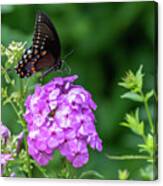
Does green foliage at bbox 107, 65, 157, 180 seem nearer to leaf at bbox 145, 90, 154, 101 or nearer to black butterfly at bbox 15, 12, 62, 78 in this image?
leaf at bbox 145, 90, 154, 101

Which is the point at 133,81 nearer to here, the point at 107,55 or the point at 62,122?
the point at 107,55

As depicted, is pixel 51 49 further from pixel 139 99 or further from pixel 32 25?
pixel 139 99

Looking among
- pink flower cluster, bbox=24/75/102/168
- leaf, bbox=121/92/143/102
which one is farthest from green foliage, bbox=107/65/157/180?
pink flower cluster, bbox=24/75/102/168

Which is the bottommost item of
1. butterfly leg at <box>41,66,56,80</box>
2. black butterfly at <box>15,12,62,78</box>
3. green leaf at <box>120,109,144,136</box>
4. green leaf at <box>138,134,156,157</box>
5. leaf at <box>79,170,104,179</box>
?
leaf at <box>79,170,104,179</box>

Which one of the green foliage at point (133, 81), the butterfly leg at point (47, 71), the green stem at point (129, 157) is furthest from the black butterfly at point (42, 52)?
the green stem at point (129, 157)

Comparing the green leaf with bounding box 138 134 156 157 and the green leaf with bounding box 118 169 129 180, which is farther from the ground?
the green leaf with bounding box 138 134 156 157

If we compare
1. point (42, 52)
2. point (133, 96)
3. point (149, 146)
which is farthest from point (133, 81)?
point (42, 52)


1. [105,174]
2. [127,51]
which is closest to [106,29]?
[127,51]
